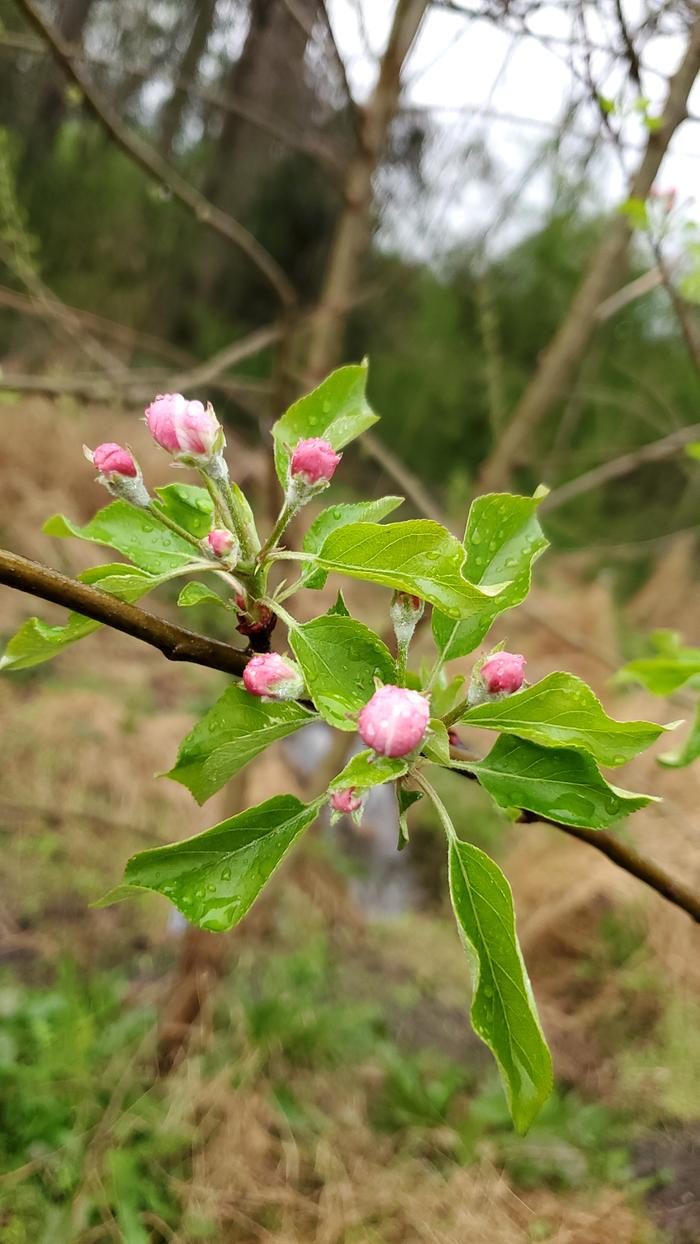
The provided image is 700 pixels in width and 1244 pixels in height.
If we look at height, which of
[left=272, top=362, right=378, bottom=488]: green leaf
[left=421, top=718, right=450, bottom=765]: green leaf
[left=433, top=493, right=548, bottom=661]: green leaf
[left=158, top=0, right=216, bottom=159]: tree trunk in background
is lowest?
[left=421, top=718, right=450, bottom=765]: green leaf

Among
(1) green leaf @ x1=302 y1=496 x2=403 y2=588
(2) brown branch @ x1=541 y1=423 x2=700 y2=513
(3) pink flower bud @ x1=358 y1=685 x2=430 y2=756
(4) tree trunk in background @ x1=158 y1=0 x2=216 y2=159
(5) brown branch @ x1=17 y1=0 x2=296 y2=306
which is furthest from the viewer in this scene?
(4) tree trunk in background @ x1=158 y1=0 x2=216 y2=159

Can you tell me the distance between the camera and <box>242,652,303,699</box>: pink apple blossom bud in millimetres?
450

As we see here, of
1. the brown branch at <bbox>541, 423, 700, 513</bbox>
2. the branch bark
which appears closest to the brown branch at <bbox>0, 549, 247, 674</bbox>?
the branch bark

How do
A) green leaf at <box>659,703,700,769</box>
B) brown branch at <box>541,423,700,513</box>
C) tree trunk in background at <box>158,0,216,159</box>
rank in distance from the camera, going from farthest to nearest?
1. tree trunk in background at <box>158,0,216,159</box>
2. brown branch at <box>541,423,700,513</box>
3. green leaf at <box>659,703,700,769</box>

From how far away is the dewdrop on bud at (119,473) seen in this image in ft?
1.47

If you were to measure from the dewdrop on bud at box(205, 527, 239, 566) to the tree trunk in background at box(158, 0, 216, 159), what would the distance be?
459cm

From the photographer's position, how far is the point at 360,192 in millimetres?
1794

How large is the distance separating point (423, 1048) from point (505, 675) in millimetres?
2097

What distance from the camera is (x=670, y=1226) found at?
139 centimetres

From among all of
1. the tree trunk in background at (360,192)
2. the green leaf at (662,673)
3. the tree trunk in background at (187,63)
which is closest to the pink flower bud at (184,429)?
the green leaf at (662,673)

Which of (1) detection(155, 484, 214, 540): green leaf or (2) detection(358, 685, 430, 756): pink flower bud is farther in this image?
(1) detection(155, 484, 214, 540): green leaf

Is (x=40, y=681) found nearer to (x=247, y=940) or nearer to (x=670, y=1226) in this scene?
(x=247, y=940)

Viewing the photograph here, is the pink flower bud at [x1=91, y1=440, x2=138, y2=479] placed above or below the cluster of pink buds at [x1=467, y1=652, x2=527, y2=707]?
above

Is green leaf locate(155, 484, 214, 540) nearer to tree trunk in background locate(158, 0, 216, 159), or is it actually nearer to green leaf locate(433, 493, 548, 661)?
green leaf locate(433, 493, 548, 661)
